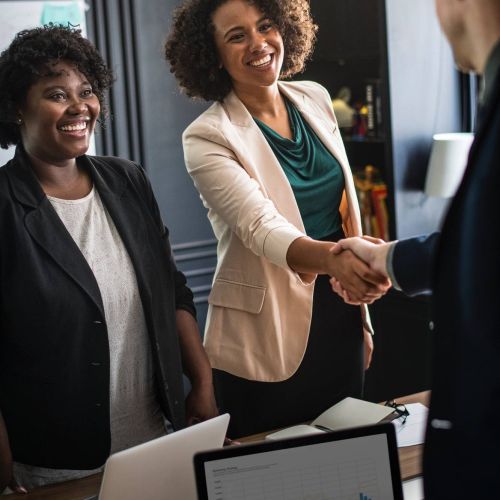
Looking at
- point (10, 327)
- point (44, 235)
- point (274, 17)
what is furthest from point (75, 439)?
point (274, 17)

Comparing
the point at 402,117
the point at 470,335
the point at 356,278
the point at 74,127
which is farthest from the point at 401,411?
the point at 402,117

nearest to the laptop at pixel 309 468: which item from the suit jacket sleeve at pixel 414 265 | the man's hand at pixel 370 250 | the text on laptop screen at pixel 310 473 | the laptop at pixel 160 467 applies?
the text on laptop screen at pixel 310 473

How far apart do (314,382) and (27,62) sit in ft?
3.88

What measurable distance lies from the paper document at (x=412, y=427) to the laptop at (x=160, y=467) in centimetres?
57

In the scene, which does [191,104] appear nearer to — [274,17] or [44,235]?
[274,17]

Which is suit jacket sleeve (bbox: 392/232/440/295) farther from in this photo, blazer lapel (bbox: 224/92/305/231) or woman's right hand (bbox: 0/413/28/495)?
woman's right hand (bbox: 0/413/28/495)

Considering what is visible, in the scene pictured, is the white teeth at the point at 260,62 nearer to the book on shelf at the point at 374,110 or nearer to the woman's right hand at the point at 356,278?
the woman's right hand at the point at 356,278

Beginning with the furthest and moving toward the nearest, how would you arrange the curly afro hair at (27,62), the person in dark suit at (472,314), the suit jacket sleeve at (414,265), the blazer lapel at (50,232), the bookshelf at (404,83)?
the bookshelf at (404,83) → the curly afro hair at (27,62) → the blazer lapel at (50,232) → the suit jacket sleeve at (414,265) → the person in dark suit at (472,314)

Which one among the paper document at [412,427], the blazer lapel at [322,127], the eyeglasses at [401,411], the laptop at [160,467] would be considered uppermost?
the blazer lapel at [322,127]

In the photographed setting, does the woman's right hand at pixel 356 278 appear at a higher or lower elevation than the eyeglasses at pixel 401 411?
higher

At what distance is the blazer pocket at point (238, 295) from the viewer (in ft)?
7.94

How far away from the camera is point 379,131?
430 cm

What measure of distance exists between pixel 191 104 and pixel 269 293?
7.04 feet

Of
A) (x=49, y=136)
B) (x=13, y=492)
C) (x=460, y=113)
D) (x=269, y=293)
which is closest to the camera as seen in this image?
(x=13, y=492)
